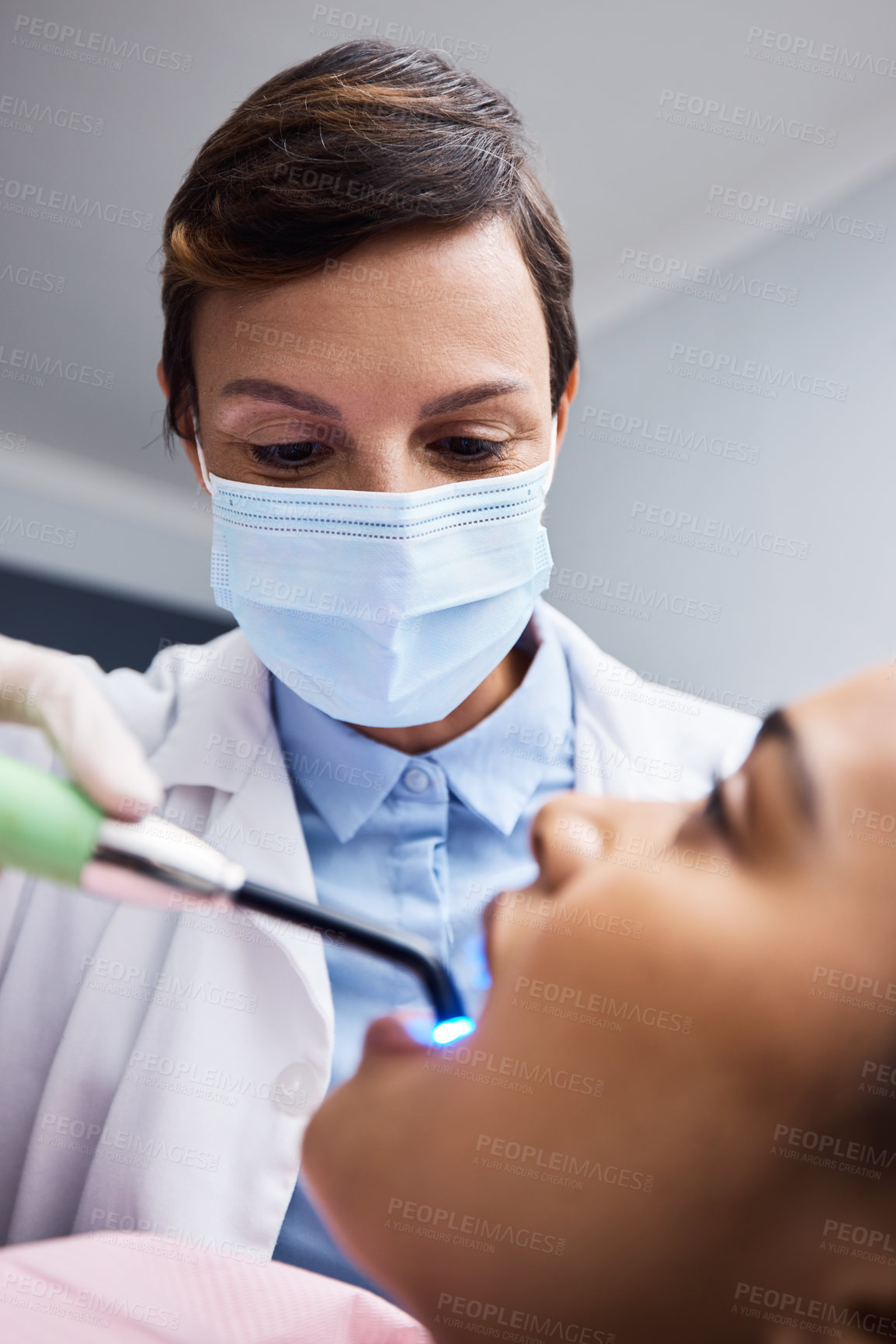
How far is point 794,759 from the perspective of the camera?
0.52 m

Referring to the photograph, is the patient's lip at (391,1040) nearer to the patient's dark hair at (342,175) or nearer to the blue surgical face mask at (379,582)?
the blue surgical face mask at (379,582)

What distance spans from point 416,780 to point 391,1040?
0.54ft

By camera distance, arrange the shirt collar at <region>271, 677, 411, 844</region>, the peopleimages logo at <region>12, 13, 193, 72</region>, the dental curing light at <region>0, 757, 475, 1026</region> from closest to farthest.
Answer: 1. the dental curing light at <region>0, 757, 475, 1026</region>
2. the shirt collar at <region>271, 677, 411, 844</region>
3. the peopleimages logo at <region>12, 13, 193, 72</region>

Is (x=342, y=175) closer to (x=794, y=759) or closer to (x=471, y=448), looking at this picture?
(x=471, y=448)

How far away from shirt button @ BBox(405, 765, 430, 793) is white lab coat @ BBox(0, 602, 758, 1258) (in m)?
0.07

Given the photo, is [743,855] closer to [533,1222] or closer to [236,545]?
[533,1222]

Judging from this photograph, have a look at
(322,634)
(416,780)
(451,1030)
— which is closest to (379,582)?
(322,634)

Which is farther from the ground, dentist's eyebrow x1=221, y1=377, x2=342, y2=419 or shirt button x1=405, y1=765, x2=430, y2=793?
dentist's eyebrow x1=221, y1=377, x2=342, y2=419

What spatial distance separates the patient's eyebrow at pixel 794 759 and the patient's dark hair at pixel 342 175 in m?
0.29

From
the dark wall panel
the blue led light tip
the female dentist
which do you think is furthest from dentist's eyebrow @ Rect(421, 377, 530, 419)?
the dark wall panel

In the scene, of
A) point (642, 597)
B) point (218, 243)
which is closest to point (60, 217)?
point (218, 243)

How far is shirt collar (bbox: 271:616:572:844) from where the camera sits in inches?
23.9

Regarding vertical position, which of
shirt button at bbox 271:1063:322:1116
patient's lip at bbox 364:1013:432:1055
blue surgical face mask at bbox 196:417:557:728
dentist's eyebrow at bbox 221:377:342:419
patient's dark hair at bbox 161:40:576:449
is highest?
patient's dark hair at bbox 161:40:576:449

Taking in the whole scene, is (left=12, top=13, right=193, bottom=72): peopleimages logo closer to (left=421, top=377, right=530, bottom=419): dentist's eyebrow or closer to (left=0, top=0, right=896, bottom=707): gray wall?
(left=0, top=0, right=896, bottom=707): gray wall
